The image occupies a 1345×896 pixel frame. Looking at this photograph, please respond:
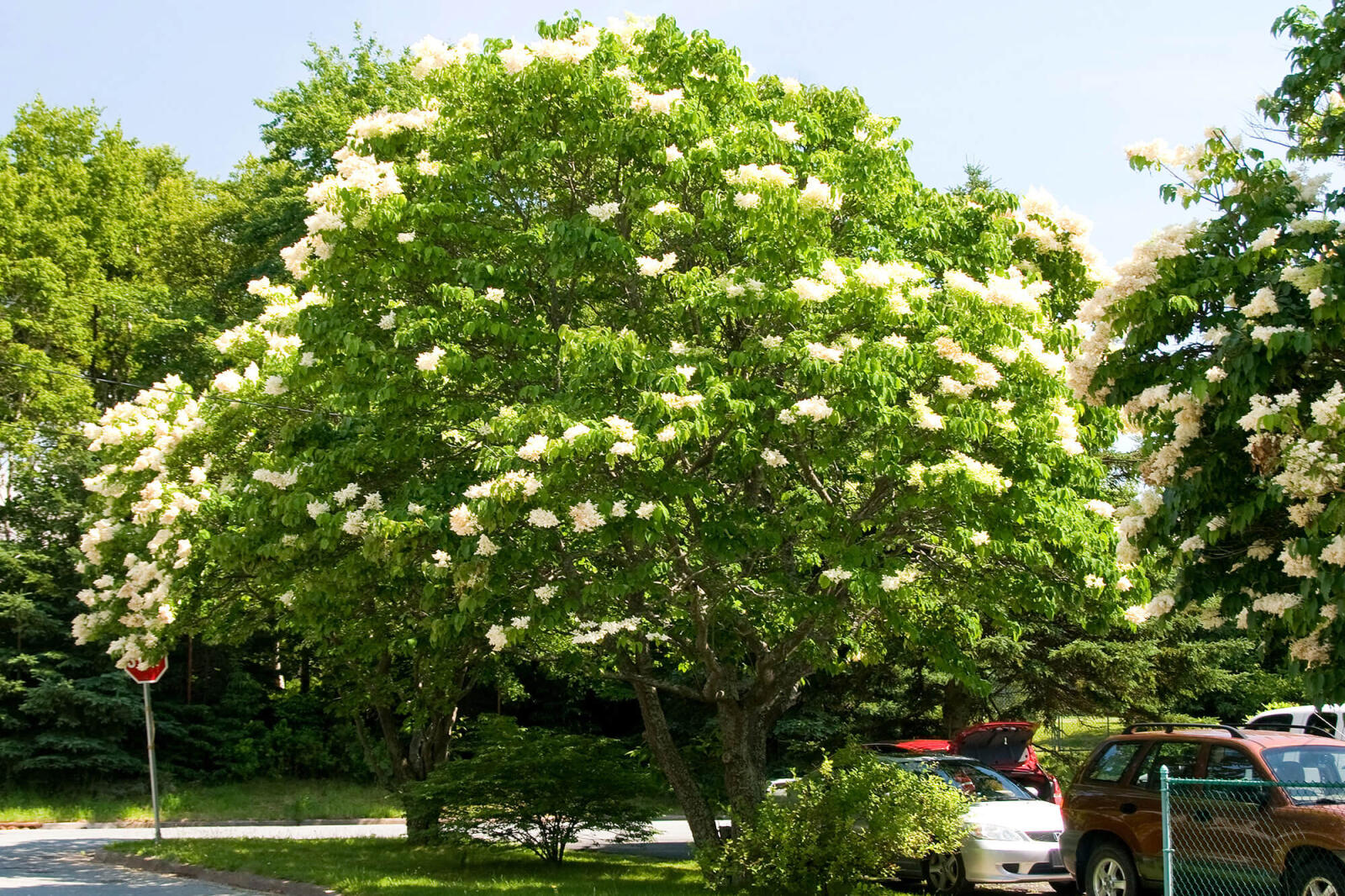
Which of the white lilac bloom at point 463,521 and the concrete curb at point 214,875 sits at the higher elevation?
the white lilac bloom at point 463,521

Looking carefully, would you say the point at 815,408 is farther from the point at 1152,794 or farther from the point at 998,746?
the point at 998,746

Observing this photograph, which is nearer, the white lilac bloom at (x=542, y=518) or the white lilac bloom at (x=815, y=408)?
the white lilac bloom at (x=542, y=518)

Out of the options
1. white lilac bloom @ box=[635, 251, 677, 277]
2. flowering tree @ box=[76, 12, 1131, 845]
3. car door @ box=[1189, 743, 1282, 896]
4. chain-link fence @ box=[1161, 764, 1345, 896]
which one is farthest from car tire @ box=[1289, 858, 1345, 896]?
white lilac bloom @ box=[635, 251, 677, 277]

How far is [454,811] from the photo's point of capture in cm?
1455

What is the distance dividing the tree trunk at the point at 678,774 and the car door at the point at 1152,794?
169 inches

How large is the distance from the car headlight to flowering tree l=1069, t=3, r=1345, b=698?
187 inches

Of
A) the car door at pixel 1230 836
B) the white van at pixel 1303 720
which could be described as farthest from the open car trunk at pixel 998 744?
the car door at pixel 1230 836

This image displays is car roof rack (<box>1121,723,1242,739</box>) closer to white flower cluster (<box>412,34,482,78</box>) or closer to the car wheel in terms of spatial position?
the car wheel

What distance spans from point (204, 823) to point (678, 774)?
1486 centimetres

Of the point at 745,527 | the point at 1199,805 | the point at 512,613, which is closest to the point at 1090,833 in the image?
the point at 1199,805

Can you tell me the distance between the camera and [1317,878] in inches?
328

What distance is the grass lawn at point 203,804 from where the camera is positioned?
2491 centimetres

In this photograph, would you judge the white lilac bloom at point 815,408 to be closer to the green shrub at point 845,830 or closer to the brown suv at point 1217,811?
the green shrub at point 845,830

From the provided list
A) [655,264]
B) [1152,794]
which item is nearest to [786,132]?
[655,264]
